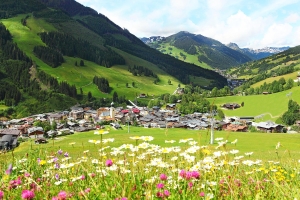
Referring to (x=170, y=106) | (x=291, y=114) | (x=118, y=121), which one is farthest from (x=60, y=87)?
(x=291, y=114)

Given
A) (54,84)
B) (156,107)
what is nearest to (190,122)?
(156,107)

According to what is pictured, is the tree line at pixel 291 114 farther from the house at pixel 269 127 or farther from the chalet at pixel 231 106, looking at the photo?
the chalet at pixel 231 106

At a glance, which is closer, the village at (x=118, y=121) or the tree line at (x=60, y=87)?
the village at (x=118, y=121)

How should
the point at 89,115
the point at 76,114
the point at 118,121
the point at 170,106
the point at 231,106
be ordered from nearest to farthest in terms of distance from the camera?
1. the point at 118,121
2. the point at 76,114
3. the point at 89,115
4. the point at 231,106
5. the point at 170,106

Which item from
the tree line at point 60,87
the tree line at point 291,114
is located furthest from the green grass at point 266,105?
the tree line at point 60,87

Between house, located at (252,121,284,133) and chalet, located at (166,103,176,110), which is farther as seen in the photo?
chalet, located at (166,103,176,110)

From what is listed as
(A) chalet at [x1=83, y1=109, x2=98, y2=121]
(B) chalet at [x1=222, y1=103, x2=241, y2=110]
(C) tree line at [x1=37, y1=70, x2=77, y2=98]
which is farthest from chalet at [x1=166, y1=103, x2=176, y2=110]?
(C) tree line at [x1=37, y1=70, x2=77, y2=98]

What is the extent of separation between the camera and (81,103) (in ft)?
607

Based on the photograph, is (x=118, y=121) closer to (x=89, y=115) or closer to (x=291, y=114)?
(x=89, y=115)

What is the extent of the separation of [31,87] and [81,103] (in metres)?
36.0

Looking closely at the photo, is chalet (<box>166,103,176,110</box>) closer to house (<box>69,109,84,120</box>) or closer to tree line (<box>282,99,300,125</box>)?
house (<box>69,109,84,120</box>)

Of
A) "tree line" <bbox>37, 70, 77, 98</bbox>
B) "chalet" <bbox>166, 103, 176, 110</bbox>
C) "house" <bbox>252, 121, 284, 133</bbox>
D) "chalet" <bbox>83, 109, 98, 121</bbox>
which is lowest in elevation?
"house" <bbox>252, 121, 284, 133</bbox>

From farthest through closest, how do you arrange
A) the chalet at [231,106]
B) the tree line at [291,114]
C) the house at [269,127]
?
Answer: the chalet at [231,106], the tree line at [291,114], the house at [269,127]

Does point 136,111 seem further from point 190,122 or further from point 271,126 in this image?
point 271,126
